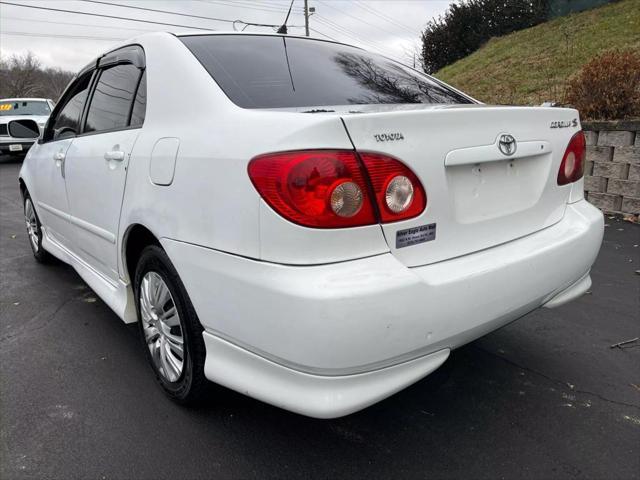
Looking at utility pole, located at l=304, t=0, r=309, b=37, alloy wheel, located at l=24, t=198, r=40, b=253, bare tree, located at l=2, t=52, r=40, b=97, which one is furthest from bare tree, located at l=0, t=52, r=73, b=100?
alloy wheel, located at l=24, t=198, r=40, b=253

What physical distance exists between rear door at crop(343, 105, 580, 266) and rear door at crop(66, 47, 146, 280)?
1290 mm

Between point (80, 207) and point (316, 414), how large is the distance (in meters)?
2.07

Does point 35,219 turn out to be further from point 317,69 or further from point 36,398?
point 317,69

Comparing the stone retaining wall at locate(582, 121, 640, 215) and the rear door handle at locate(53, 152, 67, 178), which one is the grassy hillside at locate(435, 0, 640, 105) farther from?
the rear door handle at locate(53, 152, 67, 178)

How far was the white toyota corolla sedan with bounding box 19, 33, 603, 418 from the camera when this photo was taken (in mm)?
1606

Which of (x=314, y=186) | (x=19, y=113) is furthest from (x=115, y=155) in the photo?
(x=19, y=113)

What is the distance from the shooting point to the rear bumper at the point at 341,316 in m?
1.56

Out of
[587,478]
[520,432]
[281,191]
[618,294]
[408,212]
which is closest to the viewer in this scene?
[281,191]

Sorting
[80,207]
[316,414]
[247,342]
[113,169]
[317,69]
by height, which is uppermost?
[317,69]

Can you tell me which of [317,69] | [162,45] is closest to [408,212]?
[317,69]

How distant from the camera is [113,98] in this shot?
2.85 meters

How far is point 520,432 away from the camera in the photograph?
84.7 inches

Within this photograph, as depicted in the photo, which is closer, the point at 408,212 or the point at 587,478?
the point at 408,212

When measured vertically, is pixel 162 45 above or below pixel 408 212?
above
